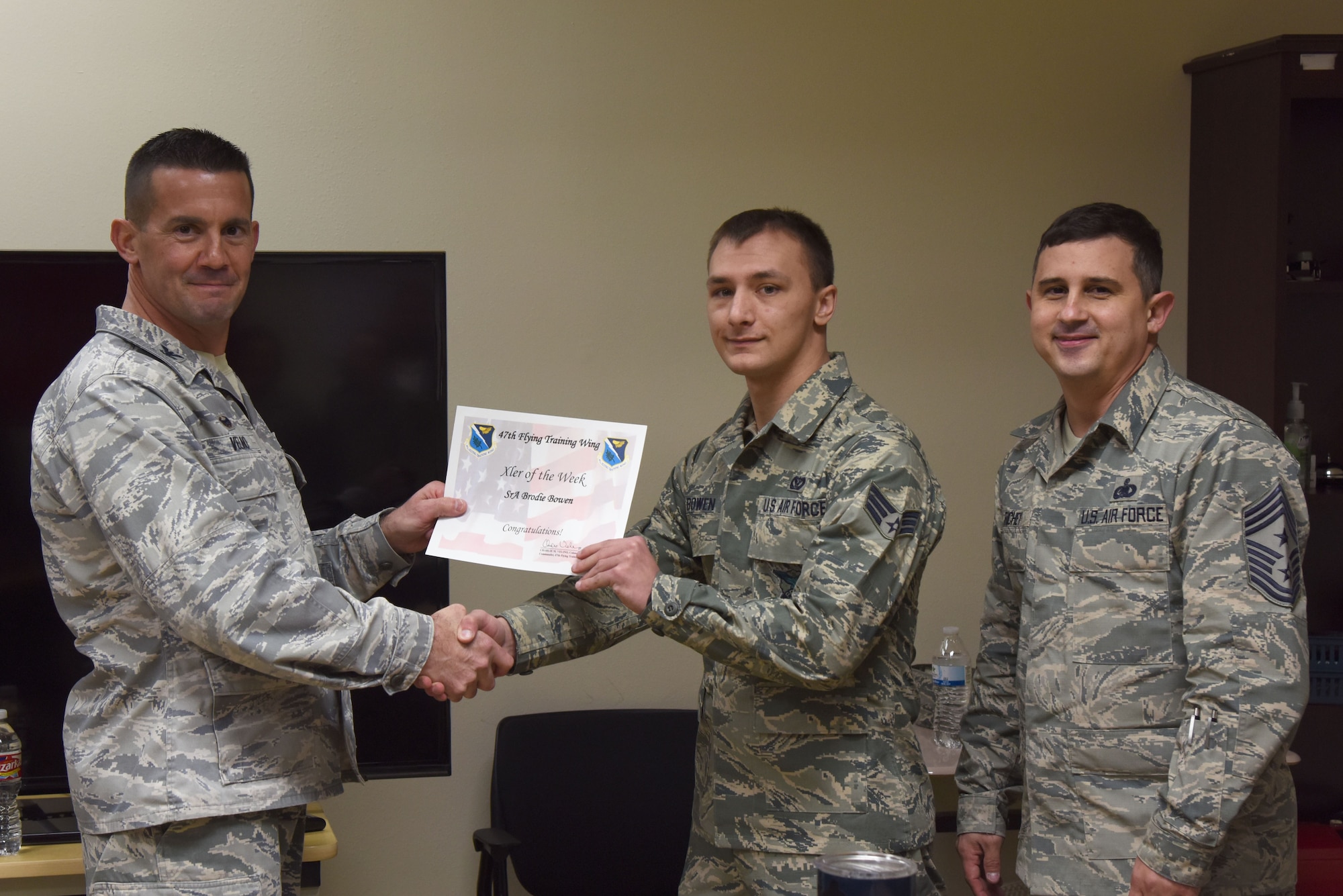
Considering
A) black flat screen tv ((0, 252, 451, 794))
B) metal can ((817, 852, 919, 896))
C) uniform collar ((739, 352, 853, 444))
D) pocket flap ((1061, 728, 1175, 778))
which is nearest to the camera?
metal can ((817, 852, 919, 896))

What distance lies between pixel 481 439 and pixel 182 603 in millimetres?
593

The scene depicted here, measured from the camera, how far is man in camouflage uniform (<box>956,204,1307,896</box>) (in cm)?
173

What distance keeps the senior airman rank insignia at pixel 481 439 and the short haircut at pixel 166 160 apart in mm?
607

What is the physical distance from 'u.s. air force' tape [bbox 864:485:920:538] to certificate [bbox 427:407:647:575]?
398mm

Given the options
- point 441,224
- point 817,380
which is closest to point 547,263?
point 441,224

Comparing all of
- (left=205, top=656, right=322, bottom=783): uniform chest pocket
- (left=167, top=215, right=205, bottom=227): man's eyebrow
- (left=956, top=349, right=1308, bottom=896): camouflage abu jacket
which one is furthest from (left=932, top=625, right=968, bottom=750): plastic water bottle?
(left=167, top=215, right=205, bottom=227): man's eyebrow

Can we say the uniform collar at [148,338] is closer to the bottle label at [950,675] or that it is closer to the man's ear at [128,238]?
the man's ear at [128,238]

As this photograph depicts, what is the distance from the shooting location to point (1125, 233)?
1.99 metres

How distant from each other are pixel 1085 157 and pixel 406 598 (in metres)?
2.24

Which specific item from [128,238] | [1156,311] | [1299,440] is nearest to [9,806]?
[128,238]

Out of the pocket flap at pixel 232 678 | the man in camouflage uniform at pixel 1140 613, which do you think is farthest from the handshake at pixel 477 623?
the man in camouflage uniform at pixel 1140 613

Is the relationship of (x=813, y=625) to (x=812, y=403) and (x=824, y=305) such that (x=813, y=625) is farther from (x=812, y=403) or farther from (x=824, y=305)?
(x=824, y=305)

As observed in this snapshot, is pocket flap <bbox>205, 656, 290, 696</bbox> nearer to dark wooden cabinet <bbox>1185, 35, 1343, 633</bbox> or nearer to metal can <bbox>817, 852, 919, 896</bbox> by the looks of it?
metal can <bbox>817, 852, 919, 896</bbox>

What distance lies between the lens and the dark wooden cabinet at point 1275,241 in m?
2.95
